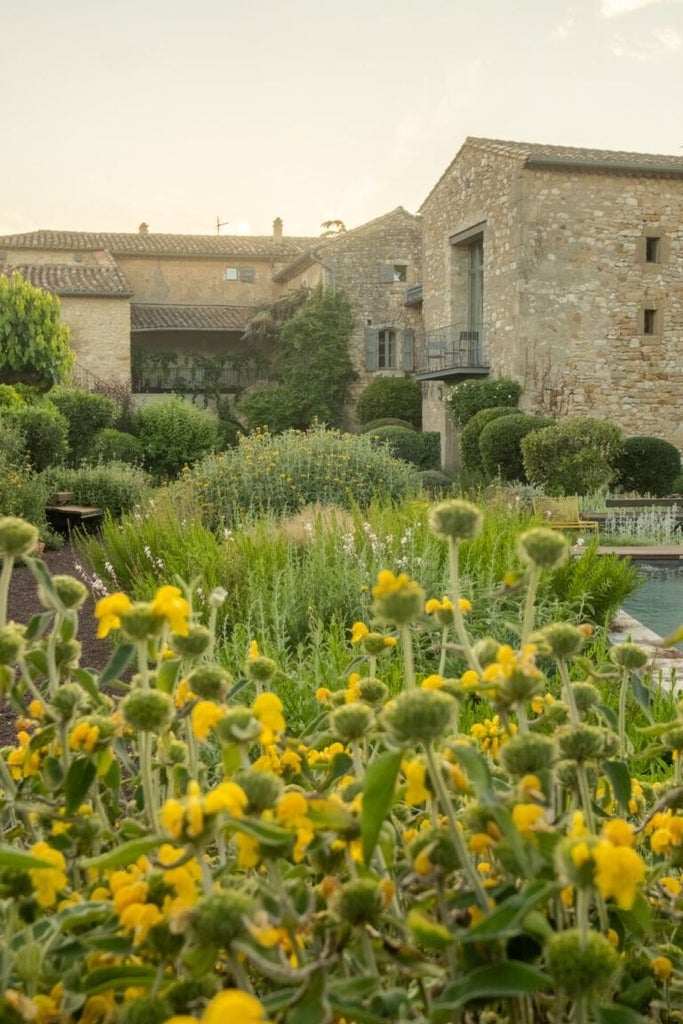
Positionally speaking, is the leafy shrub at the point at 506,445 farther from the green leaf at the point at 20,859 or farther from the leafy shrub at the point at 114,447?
the green leaf at the point at 20,859

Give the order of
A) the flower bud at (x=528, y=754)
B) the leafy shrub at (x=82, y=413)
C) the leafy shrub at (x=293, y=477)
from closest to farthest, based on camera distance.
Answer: the flower bud at (x=528, y=754) → the leafy shrub at (x=293, y=477) → the leafy shrub at (x=82, y=413)

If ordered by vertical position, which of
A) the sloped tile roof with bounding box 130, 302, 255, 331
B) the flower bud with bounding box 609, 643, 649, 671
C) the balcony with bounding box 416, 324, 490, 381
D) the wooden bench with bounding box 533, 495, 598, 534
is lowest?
the wooden bench with bounding box 533, 495, 598, 534

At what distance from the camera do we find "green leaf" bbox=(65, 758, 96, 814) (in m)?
1.04

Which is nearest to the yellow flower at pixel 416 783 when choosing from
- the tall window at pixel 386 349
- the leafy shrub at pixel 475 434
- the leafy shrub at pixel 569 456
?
the leafy shrub at pixel 569 456

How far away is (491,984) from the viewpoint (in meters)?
0.75

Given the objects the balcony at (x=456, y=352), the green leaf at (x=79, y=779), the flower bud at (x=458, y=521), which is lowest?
the green leaf at (x=79, y=779)

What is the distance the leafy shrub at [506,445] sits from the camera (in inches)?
634

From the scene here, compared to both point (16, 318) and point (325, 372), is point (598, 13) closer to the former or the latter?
point (16, 318)

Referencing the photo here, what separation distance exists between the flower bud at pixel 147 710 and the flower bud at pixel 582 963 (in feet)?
1.37

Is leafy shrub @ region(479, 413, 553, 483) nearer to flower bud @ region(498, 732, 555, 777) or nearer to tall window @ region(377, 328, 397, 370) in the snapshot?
tall window @ region(377, 328, 397, 370)

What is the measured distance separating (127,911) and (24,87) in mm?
10725

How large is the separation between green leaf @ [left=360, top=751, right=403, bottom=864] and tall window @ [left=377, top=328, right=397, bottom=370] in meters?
25.2

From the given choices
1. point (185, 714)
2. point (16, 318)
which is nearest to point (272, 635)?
point (185, 714)

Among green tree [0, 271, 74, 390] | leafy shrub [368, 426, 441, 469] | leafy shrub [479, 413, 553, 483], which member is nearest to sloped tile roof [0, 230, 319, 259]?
leafy shrub [368, 426, 441, 469]
